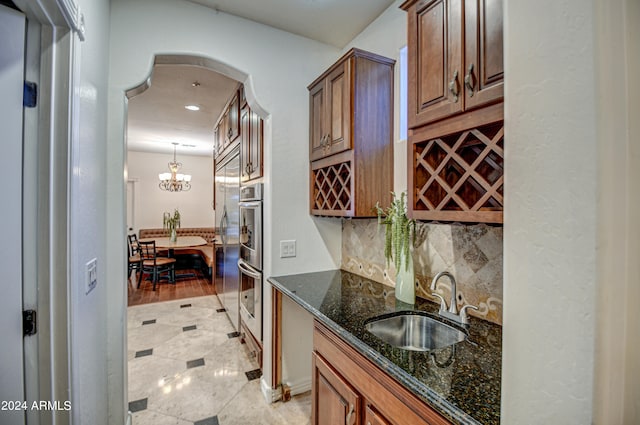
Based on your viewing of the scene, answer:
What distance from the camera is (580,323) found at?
39 cm

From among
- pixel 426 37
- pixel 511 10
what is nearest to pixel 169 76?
pixel 426 37

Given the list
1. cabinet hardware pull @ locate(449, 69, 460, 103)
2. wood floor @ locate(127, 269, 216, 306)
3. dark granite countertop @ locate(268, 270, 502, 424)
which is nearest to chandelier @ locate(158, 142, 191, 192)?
wood floor @ locate(127, 269, 216, 306)

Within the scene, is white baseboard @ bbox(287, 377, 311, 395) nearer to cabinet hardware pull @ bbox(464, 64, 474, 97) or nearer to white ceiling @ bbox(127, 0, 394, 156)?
cabinet hardware pull @ bbox(464, 64, 474, 97)

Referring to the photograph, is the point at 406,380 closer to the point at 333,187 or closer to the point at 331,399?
the point at 331,399

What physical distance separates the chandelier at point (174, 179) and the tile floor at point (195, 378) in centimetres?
333

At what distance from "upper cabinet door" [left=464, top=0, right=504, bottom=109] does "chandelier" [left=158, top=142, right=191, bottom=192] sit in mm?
6167

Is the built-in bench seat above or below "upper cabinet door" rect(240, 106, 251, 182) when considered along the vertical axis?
below

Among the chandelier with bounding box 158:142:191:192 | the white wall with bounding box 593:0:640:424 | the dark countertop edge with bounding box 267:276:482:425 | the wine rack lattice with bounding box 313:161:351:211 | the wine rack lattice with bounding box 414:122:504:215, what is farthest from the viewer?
the chandelier with bounding box 158:142:191:192

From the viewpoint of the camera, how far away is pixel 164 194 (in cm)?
710

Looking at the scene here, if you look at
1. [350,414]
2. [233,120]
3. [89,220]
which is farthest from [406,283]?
[233,120]

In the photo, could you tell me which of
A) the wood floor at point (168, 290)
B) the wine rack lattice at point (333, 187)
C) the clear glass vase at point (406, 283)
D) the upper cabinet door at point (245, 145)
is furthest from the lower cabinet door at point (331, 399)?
the wood floor at point (168, 290)

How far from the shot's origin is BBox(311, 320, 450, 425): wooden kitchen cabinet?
0.89 meters

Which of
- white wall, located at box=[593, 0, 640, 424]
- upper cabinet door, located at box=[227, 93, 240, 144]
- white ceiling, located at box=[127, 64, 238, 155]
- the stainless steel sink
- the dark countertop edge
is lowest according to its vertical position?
the stainless steel sink

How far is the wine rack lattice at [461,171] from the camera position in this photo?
1.00m
